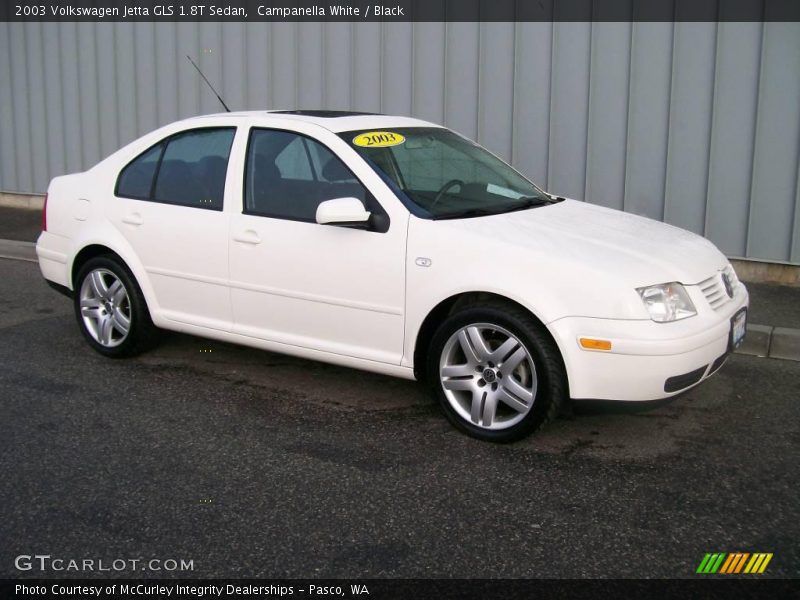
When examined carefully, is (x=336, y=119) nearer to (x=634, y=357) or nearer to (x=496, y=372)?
(x=496, y=372)

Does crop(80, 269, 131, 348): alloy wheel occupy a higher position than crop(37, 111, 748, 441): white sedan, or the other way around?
crop(37, 111, 748, 441): white sedan

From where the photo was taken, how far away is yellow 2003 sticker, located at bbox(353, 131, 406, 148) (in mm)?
5264

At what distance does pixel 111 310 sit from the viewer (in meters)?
6.11

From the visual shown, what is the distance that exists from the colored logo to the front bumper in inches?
37.3

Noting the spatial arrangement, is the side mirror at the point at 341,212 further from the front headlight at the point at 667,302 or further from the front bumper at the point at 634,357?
the front headlight at the point at 667,302

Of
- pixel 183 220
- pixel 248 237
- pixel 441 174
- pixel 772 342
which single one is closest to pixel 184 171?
pixel 183 220

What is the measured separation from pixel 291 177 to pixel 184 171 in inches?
32.3

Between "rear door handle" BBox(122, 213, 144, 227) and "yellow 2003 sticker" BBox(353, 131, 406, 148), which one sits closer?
"yellow 2003 sticker" BBox(353, 131, 406, 148)

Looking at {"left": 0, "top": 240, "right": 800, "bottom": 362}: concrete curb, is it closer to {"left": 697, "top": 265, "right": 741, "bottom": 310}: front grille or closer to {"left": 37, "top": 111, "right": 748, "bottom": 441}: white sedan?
{"left": 37, "top": 111, "right": 748, "bottom": 441}: white sedan

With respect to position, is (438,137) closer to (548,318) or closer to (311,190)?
(311,190)

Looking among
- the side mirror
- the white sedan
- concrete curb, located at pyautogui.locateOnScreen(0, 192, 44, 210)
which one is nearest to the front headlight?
the white sedan

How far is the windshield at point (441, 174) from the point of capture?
507cm
